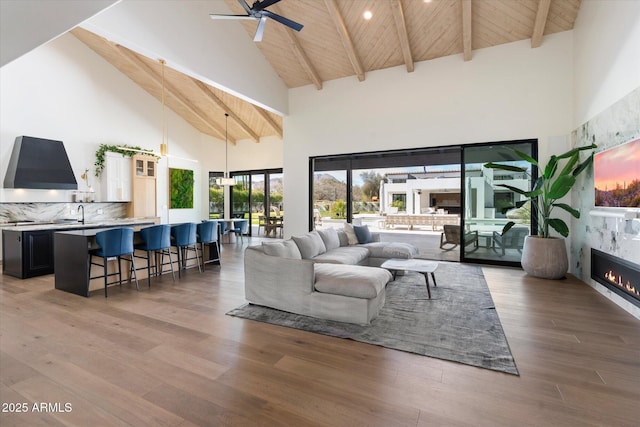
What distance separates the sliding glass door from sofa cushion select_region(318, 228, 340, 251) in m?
2.83

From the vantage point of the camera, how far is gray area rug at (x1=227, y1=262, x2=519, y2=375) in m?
2.59

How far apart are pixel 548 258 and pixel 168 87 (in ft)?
33.6

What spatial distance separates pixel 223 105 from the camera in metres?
9.39

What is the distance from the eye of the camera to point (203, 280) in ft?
16.7

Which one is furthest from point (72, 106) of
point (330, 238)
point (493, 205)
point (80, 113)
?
point (493, 205)

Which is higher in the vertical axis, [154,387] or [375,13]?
[375,13]

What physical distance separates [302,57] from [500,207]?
213 inches

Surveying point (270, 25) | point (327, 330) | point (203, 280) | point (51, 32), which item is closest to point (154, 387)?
point (327, 330)

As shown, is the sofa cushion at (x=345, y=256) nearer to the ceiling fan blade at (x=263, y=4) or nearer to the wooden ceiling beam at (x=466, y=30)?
the ceiling fan blade at (x=263, y=4)

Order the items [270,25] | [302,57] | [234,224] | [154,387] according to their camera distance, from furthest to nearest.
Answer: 1. [234,224]
2. [302,57]
3. [270,25]
4. [154,387]

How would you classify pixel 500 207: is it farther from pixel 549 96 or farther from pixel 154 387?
pixel 154 387

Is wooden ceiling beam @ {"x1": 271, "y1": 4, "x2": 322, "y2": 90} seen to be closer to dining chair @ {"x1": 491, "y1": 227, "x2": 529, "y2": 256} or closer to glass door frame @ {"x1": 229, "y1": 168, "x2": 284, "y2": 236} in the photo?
glass door frame @ {"x1": 229, "y1": 168, "x2": 284, "y2": 236}

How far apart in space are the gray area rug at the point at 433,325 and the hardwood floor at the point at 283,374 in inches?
4.9

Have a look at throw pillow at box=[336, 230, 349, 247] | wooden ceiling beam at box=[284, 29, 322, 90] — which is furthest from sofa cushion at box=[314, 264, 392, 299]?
wooden ceiling beam at box=[284, 29, 322, 90]
